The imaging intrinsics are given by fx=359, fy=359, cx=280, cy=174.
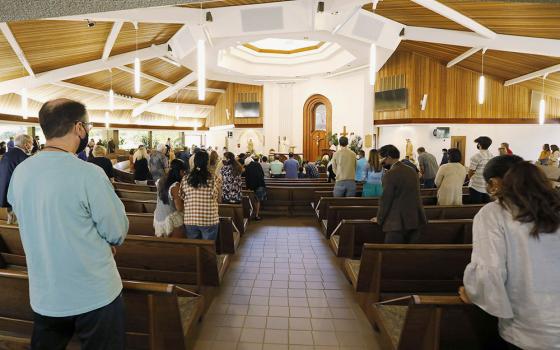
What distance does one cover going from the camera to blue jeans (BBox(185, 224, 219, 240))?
3.63 m

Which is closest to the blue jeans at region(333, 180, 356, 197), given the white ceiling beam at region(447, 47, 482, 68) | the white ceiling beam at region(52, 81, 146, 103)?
the white ceiling beam at region(447, 47, 482, 68)

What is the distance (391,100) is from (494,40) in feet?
20.1

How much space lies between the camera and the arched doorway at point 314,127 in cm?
1766

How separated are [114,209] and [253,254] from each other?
12.0 feet

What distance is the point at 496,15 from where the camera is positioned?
7586 millimetres

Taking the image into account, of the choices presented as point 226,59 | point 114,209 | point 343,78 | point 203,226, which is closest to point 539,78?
point 343,78

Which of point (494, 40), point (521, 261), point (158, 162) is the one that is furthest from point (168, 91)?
point (521, 261)

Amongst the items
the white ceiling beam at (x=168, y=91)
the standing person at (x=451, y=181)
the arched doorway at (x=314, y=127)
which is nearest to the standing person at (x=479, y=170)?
the standing person at (x=451, y=181)

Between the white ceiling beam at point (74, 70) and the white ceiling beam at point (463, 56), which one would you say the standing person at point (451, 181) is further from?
the white ceiling beam at point (74, 70)

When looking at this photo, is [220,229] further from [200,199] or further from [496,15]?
[496,15]

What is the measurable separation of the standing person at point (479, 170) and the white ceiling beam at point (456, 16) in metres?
3.16

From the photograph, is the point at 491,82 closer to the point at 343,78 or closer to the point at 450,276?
the point at 343,78

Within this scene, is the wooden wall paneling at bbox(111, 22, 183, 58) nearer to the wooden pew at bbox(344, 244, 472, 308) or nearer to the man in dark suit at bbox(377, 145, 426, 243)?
the man in dark suit at bbox(377, 145, 426, 243)

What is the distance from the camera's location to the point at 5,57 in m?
8.62
